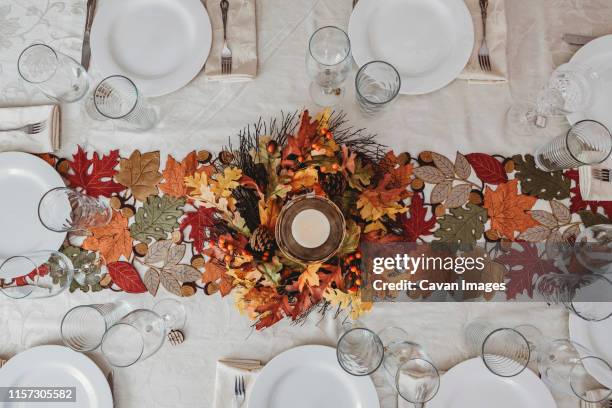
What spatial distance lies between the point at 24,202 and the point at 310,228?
2.24 ft

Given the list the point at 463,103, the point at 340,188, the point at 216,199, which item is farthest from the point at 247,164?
the point at 463,103

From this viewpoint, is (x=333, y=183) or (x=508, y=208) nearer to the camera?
(x=333, y=183)

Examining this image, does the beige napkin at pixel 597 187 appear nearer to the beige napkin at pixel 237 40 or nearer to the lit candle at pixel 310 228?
the lit candle at pixel 310 228

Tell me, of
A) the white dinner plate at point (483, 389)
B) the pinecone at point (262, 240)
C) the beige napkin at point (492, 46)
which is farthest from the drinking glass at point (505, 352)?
the beige napkin at point (492, 46)

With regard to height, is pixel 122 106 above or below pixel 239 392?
above

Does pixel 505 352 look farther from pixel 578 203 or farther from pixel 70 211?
pixel 70 211

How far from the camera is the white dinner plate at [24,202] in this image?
101 centimetres

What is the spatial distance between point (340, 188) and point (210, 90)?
0.42m

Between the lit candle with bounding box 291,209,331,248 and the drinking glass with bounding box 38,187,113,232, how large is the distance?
48 cm

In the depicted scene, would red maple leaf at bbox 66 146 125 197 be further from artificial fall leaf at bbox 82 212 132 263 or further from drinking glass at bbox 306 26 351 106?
drinking glass at bbox 306 26 351 106

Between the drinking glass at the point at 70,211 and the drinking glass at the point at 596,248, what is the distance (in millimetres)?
1070

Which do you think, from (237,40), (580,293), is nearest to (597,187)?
(580,293)

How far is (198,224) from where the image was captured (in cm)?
103

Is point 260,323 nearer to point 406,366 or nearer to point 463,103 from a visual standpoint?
point 406,366
